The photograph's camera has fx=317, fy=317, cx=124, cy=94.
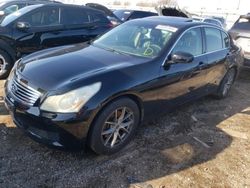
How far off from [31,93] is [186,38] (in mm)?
2458

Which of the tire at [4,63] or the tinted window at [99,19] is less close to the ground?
the tinted window at [99,19]

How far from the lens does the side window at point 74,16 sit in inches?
280

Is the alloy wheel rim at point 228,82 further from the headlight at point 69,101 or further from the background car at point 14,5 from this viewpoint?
the background car at point 14,5

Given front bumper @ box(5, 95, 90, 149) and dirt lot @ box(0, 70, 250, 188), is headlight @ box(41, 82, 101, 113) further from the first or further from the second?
dirt lot @ box(0, 70, 250, 188)

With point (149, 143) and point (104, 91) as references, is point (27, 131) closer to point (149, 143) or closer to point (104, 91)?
point (104, 91)

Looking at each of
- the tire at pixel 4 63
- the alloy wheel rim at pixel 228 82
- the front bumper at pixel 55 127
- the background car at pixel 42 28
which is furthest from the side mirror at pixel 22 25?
the alloy wheel rim at pixel 228 82

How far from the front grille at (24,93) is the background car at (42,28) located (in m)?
2.78

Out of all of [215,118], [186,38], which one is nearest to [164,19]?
[186,38]

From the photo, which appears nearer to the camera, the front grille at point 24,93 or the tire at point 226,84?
the front grille at point 24,93

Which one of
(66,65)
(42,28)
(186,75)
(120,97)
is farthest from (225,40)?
(42,28)

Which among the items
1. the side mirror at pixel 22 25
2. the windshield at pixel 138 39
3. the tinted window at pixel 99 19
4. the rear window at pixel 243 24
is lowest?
the rear window at pixel 243 24

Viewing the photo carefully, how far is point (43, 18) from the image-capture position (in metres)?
6.79

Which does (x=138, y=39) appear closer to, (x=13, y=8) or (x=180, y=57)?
(x=180, y=57)

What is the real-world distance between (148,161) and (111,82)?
3.49ft
